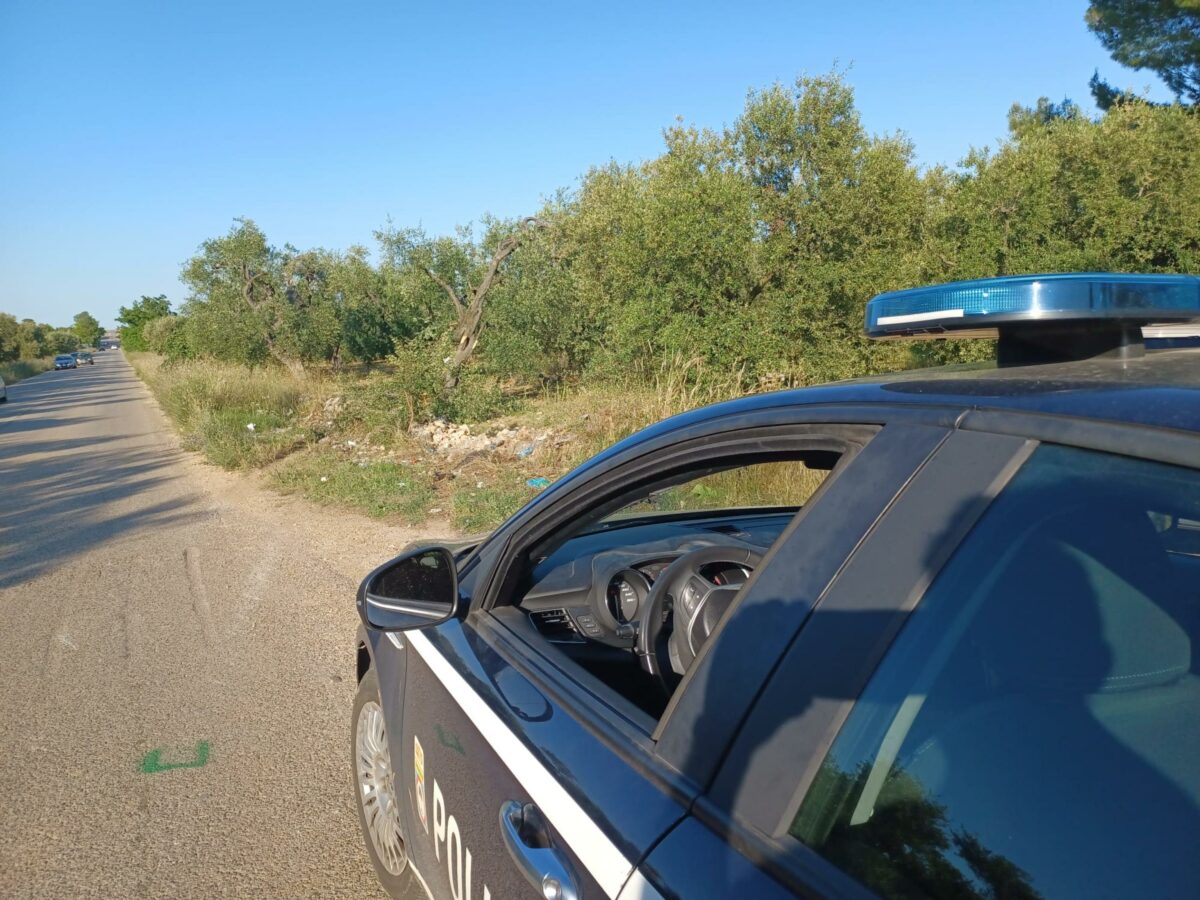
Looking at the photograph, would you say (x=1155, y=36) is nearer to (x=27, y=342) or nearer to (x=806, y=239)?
(x=806, y=239)

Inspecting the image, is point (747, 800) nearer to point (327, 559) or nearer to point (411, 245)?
point (327, 559)

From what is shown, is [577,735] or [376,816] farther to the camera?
[376,816]

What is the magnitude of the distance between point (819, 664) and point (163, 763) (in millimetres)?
3844

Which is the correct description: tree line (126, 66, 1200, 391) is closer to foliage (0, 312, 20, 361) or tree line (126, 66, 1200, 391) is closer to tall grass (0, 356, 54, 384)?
tall grass (0, 356, 54, 384)

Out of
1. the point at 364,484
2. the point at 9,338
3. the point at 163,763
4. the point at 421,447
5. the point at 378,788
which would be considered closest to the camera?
the point at 378,788

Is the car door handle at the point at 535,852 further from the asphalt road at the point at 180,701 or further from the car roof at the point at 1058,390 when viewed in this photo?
the asphalt road at the point at 180,701

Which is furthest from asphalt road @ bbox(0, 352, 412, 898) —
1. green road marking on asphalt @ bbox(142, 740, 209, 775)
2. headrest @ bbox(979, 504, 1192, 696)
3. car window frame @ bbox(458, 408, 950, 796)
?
headrest @ bbox(979, 504, 1192, 696)

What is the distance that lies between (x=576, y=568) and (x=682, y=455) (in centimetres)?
111

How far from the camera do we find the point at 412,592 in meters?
2.39

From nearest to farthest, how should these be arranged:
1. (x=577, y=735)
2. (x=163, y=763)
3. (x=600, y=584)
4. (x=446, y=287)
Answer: (x=577, y=735) < (x=600, y=584) < (x=163, y=763) < (x=446, y=287)

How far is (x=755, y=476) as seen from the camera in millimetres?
7539

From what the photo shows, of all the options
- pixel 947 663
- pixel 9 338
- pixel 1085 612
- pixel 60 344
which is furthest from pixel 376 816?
pixel 60 344

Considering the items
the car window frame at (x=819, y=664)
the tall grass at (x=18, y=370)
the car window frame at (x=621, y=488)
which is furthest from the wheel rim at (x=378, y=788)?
the tall grass at (x=18, y=370)

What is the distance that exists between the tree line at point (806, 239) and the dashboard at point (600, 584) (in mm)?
8307
